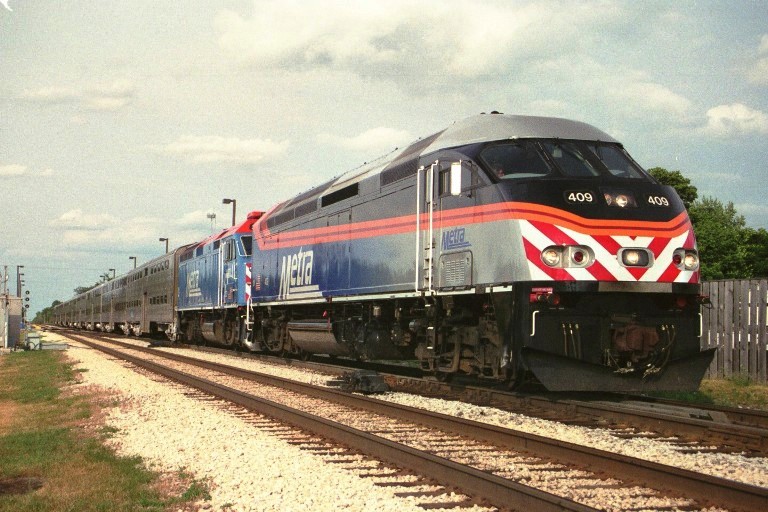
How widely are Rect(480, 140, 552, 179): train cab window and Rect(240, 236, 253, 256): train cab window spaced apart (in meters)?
14.1

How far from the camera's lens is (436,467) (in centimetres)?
644

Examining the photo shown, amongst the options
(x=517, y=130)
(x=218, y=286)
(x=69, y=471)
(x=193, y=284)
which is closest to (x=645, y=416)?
(x=517, y=130)

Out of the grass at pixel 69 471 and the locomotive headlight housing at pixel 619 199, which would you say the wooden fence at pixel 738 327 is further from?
the grass at pixel 69 471

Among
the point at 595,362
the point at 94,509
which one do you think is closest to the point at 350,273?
the point at 595,362

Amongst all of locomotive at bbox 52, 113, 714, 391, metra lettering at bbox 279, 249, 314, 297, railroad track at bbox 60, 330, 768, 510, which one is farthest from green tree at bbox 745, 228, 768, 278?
railroad track at bbox 60, 330, 768, 510

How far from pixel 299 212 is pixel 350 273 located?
4244 mm

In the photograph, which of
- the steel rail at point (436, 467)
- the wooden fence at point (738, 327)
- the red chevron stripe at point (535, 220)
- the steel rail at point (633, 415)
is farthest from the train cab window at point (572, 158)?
the wooden fence at point (738, 327)

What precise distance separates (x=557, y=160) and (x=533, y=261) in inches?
68.7

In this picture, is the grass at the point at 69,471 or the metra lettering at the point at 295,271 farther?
the metra lettering at the point at 295,271

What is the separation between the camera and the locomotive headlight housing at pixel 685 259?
9.84 meters

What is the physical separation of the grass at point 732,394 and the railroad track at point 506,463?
17.7 ft

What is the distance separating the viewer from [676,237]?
32.5 feet

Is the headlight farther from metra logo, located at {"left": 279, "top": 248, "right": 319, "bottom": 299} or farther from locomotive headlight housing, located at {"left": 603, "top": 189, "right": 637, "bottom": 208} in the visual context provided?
metra logo, located at {"left": 279, "top": 248, "right": 319, "bottom": 299}

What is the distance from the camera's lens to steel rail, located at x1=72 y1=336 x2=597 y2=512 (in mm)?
5185
